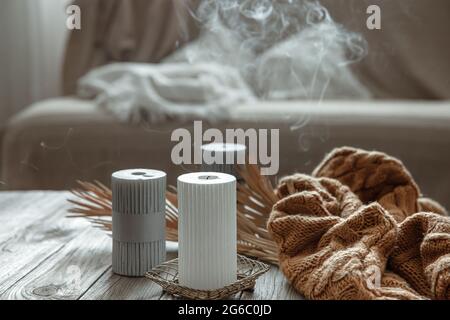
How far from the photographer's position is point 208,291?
2.10ft

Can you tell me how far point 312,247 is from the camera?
2.22 feet

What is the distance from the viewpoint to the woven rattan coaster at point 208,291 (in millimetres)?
640

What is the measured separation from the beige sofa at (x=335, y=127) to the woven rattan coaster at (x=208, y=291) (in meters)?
0.79

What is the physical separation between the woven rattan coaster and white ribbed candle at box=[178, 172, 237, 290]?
1cm

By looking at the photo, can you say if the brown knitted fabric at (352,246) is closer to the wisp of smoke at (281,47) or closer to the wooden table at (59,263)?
the wooden table at (59,263)

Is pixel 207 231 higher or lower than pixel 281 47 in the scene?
lower

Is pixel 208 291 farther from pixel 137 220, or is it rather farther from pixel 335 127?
pixel 335 127

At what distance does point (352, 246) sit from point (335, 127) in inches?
40.6

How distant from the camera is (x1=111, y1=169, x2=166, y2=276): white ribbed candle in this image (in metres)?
0.71

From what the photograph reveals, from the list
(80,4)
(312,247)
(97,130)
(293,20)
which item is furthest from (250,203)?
(80,4)

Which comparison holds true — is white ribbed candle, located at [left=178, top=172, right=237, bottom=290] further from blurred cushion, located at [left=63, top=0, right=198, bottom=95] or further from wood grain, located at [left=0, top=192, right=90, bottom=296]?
blurred cushion, located at [left=63, top=0, right=198, bottom=95]

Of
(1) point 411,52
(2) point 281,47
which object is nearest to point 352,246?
(2) point 281,47

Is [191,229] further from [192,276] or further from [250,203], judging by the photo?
[250,203]

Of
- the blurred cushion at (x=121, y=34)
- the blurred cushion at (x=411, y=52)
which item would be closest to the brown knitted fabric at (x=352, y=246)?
the blurred cushion at (x=411, y=52)
